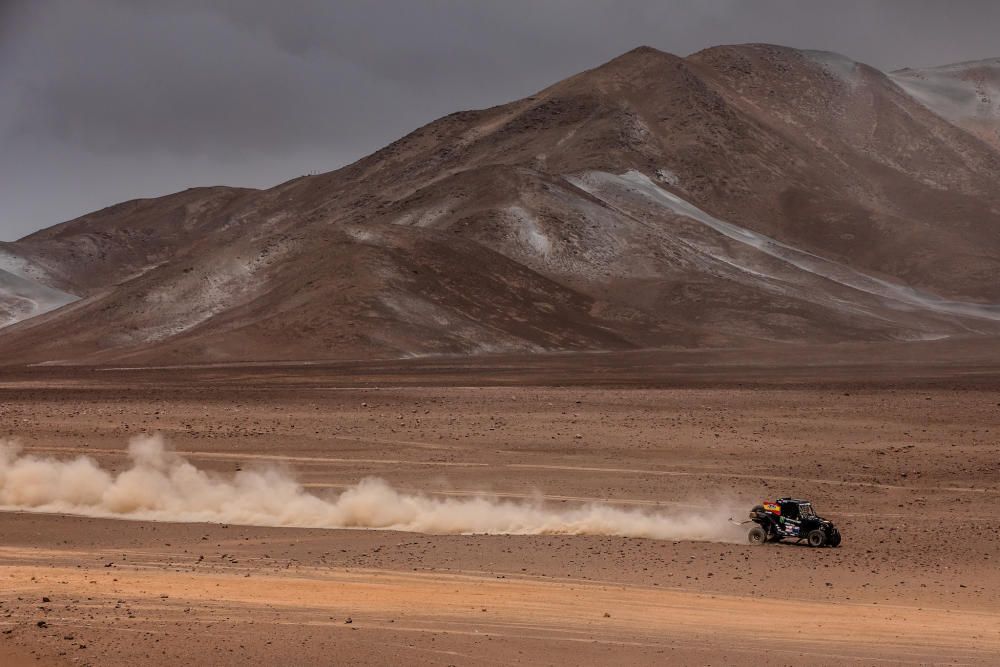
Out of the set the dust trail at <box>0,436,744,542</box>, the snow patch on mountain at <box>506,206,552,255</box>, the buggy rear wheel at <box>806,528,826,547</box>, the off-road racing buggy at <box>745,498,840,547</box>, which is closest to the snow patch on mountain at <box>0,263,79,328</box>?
the snow patch on mountain at <box>506,206,552,255</box>

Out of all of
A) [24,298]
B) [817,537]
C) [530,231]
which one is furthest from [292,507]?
[24,298]

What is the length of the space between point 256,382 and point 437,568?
4363cm

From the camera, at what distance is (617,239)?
129m

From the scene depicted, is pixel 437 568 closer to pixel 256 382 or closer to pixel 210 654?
pixel 210 654

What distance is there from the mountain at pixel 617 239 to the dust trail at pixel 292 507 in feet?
180

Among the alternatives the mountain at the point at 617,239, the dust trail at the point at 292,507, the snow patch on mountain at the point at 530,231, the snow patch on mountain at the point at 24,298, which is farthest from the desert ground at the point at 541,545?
the snow patch on mountain at the point at 24,298

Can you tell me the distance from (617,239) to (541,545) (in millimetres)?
105944

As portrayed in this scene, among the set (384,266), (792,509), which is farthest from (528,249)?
(792,509)

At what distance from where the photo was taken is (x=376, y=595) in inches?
771

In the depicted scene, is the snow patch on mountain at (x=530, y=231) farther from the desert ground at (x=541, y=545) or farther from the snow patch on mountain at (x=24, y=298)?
the snow patch on mountain at (x=24, y=298)

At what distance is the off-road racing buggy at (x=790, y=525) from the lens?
2500cm

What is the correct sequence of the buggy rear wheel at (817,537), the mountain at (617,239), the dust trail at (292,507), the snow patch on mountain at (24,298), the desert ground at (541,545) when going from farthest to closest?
the snow patch on mountain at (24,298)
the mountain at (617,239)
the dust trail at (292,507)
the buggy rear wheel at (817,537)
the desert ground at (541,545)

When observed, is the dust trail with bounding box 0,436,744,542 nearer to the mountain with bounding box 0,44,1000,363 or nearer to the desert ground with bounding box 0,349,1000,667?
the desert ground with bounding box 0,349,1000,667

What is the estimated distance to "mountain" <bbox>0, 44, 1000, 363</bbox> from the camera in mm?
100188
